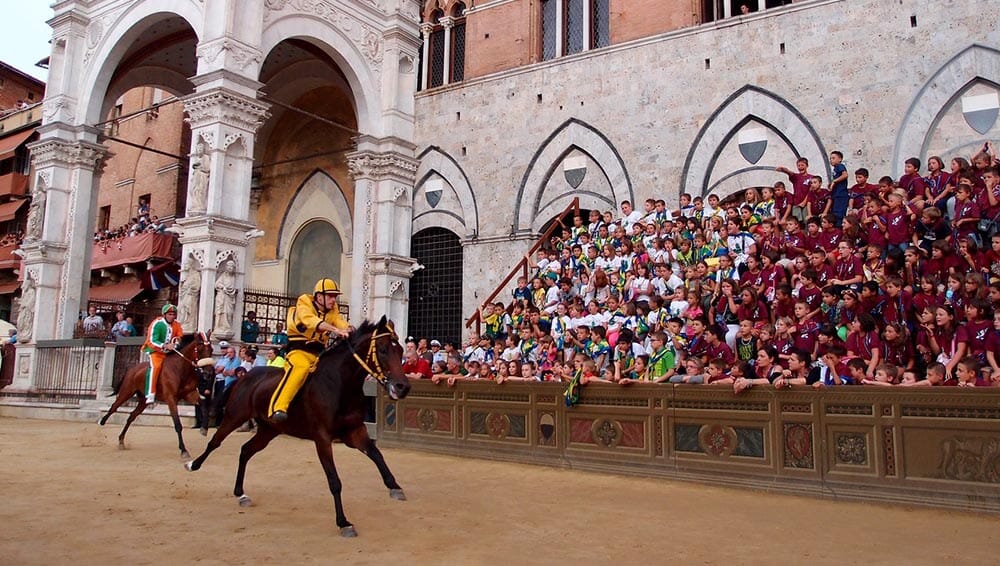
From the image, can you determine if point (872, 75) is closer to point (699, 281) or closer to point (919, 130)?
point (919, 130)

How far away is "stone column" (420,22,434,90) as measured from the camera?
23.0 meters

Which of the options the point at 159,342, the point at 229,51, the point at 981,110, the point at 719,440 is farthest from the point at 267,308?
the point at 981,110

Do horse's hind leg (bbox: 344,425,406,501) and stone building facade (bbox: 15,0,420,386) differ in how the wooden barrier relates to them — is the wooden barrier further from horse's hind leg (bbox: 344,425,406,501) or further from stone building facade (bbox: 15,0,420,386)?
stone building facade (bbox: 15,0,420,386)

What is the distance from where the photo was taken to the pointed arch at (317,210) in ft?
79.5

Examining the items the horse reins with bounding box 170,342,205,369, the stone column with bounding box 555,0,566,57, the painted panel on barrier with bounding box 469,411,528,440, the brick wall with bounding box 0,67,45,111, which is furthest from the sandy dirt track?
the brick wall with bounding box 0,67,45,111

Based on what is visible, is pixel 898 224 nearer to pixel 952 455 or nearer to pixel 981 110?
pixel 952 455

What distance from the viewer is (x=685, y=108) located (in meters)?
17.9

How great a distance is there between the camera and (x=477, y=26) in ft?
72.1

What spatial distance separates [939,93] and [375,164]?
13774 millimetres

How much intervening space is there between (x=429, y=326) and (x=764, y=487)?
1477 centimetres

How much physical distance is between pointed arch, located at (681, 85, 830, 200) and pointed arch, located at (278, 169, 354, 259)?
457 inches

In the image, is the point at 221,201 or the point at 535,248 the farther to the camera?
the point at 535,248

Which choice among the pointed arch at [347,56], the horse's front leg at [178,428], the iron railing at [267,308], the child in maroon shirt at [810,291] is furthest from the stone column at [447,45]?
the child in maroon shirt at [810,291]

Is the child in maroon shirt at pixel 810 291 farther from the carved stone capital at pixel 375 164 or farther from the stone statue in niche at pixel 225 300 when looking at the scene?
the carved stone capital at pixel 375 164
